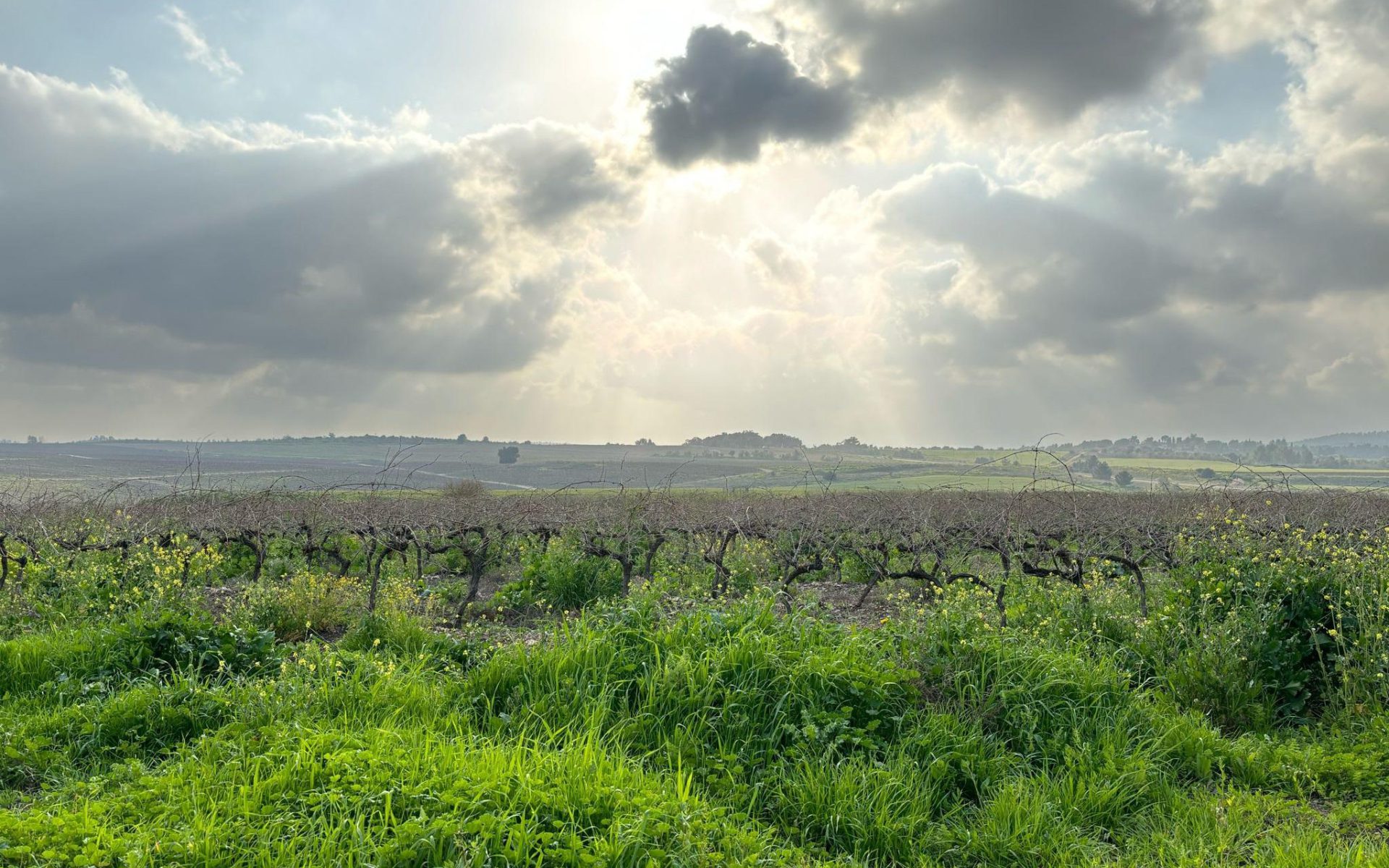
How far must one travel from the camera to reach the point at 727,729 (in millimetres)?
5145

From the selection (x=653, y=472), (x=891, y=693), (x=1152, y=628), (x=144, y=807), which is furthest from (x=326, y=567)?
(x=653, y=472)

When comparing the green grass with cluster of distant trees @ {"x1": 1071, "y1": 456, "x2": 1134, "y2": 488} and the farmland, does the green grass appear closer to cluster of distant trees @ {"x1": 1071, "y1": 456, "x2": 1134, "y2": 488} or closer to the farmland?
the farmland

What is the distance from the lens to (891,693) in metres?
5.56

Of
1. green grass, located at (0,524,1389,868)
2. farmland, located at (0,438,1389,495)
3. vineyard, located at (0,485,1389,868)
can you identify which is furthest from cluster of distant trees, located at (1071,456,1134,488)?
green grass, located at (0,524,1389,868)

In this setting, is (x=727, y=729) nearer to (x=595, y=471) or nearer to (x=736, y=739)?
(x=736, y=739)

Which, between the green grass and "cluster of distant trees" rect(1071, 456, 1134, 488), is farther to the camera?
"cluster of distant trees" rect(1071, 456, 1134, 488)

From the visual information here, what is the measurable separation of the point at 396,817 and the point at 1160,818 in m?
4.47

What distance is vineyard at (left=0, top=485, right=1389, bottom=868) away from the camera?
12.6ft

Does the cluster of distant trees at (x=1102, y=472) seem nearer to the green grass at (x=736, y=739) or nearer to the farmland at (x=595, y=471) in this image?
the farmland at (x=595, y=471)

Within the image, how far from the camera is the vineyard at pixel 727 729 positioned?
3.83 m

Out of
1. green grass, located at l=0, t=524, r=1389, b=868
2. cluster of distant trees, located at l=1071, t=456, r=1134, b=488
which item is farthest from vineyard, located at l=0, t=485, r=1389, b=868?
cluster of distant trees, located at l=1071, t=456, r=1134, b=488

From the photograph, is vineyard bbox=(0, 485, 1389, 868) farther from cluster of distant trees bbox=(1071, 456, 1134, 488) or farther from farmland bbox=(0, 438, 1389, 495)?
cluster of distant trees bbox=(1071, 456, 1134, 488)

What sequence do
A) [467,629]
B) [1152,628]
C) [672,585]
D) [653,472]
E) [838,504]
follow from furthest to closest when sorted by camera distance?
[653,472] → [838,504] → [672,585] → [467,629] → [1152,628]

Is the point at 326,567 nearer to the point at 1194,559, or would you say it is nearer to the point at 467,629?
the point at 467,629
